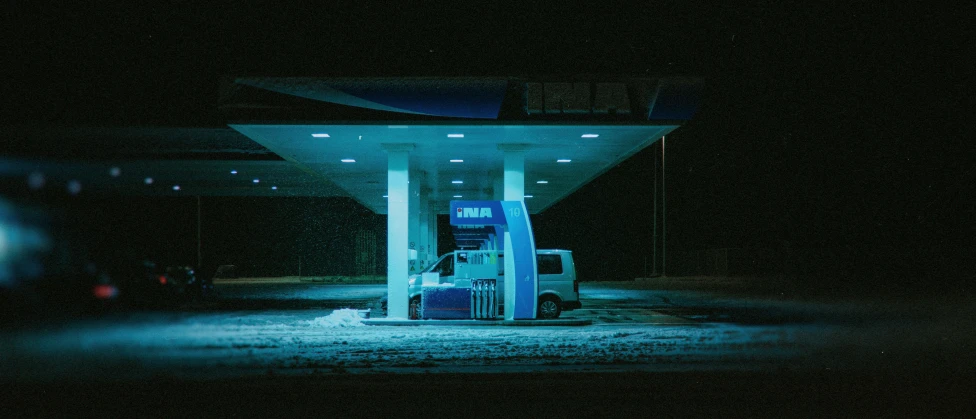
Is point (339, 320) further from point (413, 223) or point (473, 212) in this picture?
point (413, 223)

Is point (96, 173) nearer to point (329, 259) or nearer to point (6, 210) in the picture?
point (6, 210)

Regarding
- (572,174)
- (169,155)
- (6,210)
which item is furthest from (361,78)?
(572,174)

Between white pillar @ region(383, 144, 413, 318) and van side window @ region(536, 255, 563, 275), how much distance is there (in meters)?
3.42

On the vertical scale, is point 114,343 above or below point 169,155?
below

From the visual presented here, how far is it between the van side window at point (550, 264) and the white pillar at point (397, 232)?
3419 millimetres

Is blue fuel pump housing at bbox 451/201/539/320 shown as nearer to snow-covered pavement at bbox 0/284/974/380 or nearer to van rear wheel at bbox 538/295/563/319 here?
snow-covered pavement at bbox 0/284/974/380

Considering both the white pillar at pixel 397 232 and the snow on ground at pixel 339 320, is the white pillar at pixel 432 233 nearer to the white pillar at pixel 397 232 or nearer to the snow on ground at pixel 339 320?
the snow on ground at pixel 339 320

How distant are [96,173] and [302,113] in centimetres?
667

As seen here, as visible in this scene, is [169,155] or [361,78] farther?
[361,78]

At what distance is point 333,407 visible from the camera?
26.0ft

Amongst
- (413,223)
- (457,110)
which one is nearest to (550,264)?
(457,110)

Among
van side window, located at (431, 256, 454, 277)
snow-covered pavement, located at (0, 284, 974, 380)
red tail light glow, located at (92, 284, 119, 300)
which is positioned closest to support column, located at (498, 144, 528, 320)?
snow-covered pavement, located at (0, 284, 974, 380)

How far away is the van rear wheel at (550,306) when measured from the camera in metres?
18.8

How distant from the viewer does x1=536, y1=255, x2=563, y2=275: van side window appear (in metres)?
18.9
